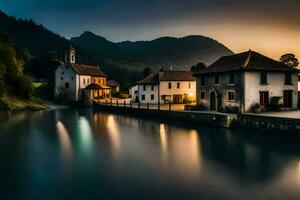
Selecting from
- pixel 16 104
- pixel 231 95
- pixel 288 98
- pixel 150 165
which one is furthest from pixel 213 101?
pixel 16 104

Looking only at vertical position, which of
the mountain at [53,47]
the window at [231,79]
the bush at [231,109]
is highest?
the mountain at [53,47]

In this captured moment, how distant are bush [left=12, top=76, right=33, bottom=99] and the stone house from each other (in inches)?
1584

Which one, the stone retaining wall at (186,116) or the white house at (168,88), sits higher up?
the white house at (168,88)

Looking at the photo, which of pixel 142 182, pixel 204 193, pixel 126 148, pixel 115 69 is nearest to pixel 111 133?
pixel 126 148

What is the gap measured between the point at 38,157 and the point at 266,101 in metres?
28.8

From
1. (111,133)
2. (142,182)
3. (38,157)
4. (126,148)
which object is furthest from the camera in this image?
(111,133)

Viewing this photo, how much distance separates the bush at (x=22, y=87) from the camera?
63500mm

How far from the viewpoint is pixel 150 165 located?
20.2 metres

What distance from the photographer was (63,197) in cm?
1431

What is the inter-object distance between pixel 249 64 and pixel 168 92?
25400 millimetres

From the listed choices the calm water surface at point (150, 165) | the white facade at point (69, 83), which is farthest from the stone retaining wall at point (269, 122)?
the white facade at point (69, 83)

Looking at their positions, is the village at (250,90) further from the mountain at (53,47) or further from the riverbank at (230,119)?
the mountain at (53,47)

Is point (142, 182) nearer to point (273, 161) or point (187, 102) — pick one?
point (273, 161)

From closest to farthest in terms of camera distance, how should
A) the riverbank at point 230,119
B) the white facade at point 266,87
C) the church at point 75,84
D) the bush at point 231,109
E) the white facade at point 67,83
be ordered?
the riverbank at point 230,119, the white facade at point 266,87, the bush at point 231,109, the church at point 75,84, the white facade at point 67,83
